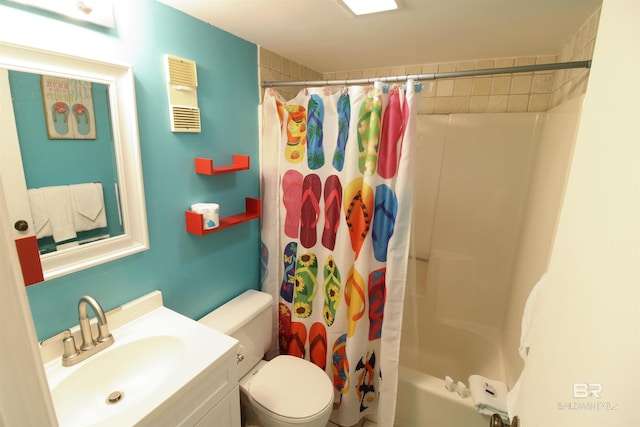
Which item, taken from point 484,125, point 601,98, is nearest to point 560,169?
point 484,125

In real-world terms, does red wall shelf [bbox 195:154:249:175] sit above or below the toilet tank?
above

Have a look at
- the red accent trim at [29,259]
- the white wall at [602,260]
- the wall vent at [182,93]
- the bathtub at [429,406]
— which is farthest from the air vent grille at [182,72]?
the bathtub at [429,406]

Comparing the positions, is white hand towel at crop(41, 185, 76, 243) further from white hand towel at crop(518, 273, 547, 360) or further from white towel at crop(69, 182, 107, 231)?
white hand towel at crop(518, 273, 547, 360)

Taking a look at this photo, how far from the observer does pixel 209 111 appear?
1.42 metres

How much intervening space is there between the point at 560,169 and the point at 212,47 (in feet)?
5.61

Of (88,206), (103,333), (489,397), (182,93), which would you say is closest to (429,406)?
(489,397)

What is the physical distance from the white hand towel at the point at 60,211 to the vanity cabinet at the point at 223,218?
0.43 metres

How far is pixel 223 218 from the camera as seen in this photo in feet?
5.18

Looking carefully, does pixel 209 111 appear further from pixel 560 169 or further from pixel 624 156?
pixel 560 169

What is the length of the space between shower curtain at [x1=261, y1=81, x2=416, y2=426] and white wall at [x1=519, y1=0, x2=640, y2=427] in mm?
841

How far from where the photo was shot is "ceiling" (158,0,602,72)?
116 cm

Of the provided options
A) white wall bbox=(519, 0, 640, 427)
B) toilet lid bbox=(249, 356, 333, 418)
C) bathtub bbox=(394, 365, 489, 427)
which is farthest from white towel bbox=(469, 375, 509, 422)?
white wall bbox=(519, 0, 640, 427)

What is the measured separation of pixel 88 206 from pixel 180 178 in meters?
0.36

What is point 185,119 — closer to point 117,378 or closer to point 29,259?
point 29,259
